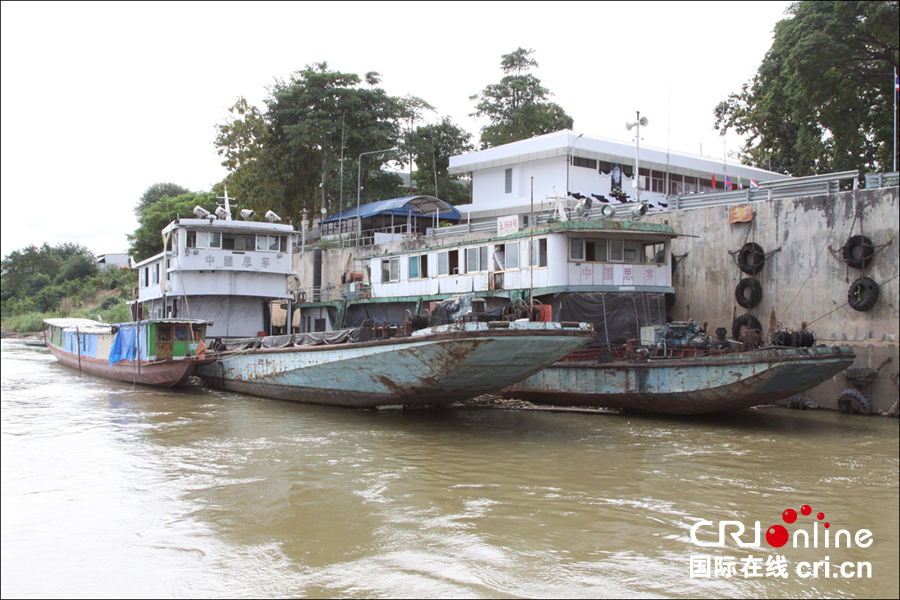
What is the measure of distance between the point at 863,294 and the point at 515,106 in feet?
84.4

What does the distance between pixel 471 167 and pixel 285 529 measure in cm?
2709

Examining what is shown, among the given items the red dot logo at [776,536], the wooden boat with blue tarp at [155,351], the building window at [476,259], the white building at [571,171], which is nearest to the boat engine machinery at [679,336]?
the building window at [476,259]

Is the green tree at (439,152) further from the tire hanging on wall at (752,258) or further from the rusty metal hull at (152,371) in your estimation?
the tire hanging on wall at (752,258)

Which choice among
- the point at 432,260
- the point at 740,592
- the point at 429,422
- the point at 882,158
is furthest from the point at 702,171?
the point at 740,592

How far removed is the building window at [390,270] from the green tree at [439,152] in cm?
1810

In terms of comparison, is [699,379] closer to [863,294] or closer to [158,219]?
[863,294]

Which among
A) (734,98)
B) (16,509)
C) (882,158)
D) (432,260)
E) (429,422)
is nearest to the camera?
(16,509)

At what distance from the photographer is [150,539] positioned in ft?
19.9

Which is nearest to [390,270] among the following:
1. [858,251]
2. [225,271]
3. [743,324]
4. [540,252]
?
[225,271]

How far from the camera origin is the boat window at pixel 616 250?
47.3 feet

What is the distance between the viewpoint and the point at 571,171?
28.6 meters

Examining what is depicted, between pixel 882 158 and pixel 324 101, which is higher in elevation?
pixel 324 101

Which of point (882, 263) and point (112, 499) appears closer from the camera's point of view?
point (112, 499)

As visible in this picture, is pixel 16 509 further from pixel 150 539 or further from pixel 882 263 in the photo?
pixel 882 263
